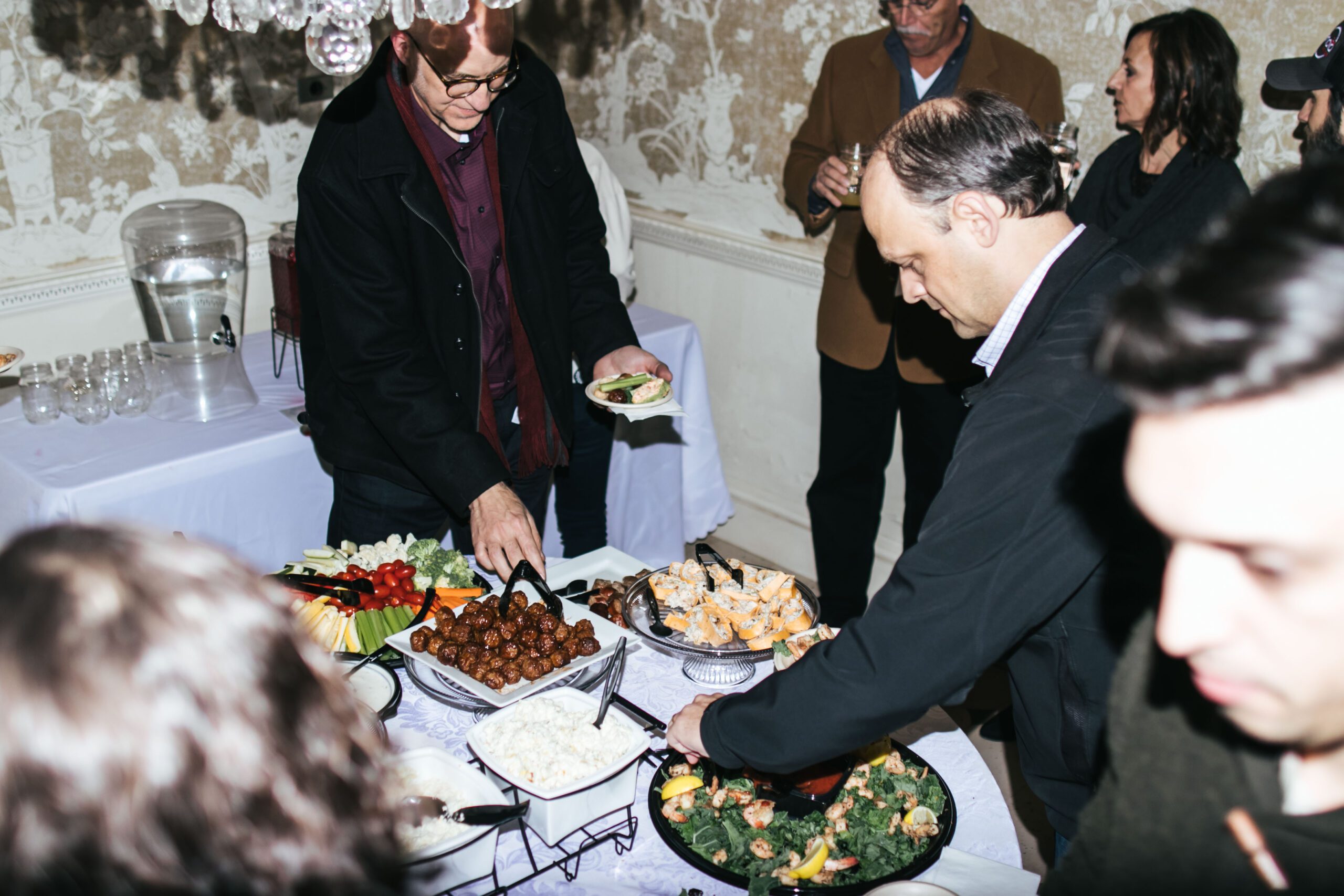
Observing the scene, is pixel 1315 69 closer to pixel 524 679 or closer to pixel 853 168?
pixel 853 168

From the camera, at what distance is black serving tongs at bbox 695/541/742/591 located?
190 centimetres

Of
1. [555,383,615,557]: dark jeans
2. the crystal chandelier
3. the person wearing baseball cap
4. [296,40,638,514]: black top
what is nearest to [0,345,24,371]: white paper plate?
[296,40,638,514]: black top

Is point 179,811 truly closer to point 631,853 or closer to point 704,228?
point 631,853

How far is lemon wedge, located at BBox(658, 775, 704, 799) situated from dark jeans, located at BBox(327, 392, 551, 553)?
39.3 inches

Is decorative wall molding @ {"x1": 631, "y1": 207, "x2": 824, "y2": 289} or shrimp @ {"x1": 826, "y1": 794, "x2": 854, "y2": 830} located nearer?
shrimp @ {"x1": 826, "y1": 794, "x2": 854, "y2": 830}

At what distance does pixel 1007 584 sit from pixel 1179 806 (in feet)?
1.48

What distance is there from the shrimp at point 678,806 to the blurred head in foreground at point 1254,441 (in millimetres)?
850

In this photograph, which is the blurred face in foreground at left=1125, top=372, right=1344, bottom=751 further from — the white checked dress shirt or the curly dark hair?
the curly dark hair

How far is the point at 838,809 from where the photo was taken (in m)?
1.41

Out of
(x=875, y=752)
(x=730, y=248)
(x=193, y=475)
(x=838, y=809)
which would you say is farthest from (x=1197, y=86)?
(x=193, y=475)

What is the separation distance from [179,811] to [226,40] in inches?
142

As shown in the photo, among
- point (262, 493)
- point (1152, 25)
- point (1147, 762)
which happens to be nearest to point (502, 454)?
point (262, 493)

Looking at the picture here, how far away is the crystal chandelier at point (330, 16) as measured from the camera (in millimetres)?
1507

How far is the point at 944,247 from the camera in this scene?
1.50 meters
